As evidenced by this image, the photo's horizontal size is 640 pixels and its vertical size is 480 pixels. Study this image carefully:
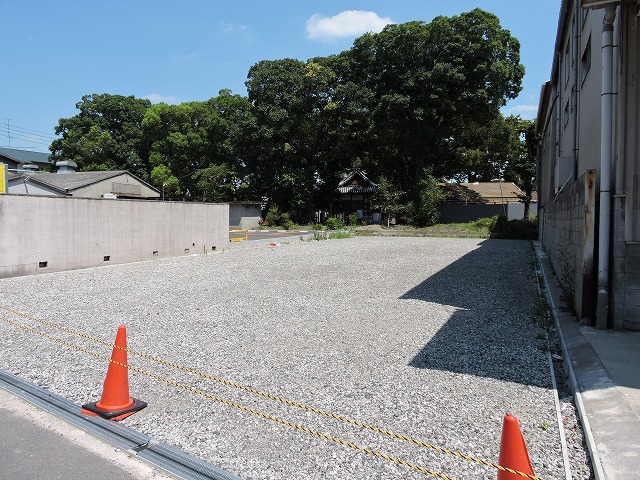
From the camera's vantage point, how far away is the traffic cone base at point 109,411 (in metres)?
3.77

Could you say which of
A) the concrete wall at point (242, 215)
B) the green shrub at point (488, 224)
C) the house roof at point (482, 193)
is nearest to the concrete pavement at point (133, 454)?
the green shrub at point (488, 224)

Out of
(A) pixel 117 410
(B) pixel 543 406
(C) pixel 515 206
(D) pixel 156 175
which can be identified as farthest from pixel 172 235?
(C) pixel 515 206

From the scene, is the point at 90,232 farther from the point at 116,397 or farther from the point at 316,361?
the point at 116,397

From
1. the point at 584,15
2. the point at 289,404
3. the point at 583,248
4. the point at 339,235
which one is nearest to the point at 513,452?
the point at 289,404

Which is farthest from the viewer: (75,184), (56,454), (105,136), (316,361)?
(105,136)

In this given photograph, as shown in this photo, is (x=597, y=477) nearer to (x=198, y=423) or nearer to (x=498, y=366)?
(x=498, y=366)

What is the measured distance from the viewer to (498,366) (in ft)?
16.5

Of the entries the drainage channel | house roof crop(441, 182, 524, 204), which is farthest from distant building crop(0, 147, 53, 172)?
the drainage channel

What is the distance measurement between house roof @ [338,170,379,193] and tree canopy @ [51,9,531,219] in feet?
3.29

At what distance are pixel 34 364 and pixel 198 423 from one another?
8.42 feet

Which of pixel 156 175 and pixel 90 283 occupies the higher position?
pixel 156 175

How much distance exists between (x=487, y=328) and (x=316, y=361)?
2.84m

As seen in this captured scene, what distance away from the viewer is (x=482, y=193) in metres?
45.2

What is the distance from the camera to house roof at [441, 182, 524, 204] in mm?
41688
